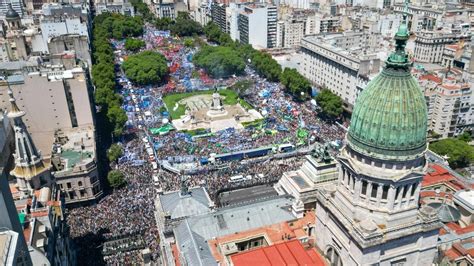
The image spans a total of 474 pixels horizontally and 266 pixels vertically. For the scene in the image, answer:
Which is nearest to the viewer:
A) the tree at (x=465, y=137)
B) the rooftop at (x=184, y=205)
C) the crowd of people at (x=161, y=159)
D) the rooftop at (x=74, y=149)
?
the rooftop at (x=184, y=205)

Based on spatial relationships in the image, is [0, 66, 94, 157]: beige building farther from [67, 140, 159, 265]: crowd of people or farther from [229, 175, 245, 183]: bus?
[229, 175, 245, 183]: bus

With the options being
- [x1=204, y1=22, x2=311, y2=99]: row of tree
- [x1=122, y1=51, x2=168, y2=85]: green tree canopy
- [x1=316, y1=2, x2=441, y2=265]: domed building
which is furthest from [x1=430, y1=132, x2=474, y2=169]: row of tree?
[x1=122, y1=51, x2=168, y2=85]: green tree canopy

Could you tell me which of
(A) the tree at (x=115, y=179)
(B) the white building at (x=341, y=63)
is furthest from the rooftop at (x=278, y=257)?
(B) the white building at (x=341, y=63)

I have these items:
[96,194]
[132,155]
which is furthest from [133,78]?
[96,194]

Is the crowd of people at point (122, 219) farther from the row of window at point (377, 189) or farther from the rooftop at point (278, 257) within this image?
the row of window at point (377, 189)

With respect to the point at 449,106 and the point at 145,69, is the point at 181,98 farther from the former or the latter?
the point at 449,106

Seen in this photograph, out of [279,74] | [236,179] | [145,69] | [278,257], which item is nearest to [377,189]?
[278,257]
